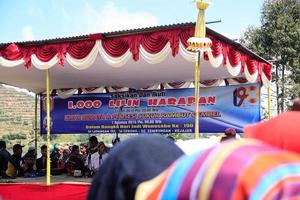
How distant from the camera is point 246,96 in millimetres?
9969

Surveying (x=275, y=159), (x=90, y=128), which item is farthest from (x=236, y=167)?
(x=90, y=128)

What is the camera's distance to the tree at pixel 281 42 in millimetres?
18547

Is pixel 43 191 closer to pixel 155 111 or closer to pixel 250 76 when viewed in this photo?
pixel 250 76

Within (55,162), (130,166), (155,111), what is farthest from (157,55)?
(130,166)

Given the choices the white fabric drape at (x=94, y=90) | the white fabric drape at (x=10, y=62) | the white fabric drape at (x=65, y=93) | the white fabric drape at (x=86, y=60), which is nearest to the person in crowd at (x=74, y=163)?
the white fabric drape at (x=94, y=90)

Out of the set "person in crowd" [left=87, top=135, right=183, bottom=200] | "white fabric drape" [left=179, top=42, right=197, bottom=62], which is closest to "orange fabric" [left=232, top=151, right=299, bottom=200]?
"person in crowd" [left=87, top=135, right=183, bottom=200]

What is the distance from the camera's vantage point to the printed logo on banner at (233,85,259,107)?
32.3 feet

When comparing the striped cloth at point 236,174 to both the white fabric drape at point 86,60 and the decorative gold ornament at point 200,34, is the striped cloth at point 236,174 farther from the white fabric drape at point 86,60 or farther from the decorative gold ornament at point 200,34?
the white fabric drape at point 86,60

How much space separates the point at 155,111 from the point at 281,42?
9.40 meters

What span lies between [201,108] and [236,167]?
952 centimetres

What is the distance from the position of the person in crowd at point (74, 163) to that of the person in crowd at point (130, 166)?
9.09 m

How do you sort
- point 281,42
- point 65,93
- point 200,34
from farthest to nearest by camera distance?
point 281,42
point 65,93
point 200,34

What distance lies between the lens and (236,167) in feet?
3.21

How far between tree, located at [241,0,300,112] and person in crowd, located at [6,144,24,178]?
35.6 feet
